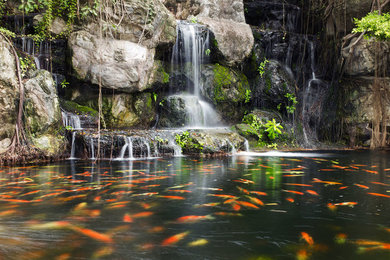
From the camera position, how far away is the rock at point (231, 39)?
1155cm

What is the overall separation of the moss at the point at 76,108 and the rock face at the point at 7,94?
252 cm

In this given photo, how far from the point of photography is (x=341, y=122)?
12.1 meters

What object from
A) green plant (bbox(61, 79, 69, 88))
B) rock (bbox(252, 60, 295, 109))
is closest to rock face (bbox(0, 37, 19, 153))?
green plant (bbox(61, 79, 69, 88))

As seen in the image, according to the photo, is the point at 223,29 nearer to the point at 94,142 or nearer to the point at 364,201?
the point at 94,142

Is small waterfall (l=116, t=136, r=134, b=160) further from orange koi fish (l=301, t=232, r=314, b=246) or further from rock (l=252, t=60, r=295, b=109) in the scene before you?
rock (l=252, t=60, r=295, b=109)

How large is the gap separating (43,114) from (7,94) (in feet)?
2.92

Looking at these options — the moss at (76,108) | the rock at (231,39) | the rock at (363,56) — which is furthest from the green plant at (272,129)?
the moss at (76,108)

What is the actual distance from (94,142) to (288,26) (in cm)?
1135

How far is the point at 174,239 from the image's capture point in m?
2.32

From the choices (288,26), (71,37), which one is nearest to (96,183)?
(71,37)

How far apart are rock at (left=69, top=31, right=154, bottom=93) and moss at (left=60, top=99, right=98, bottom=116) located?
82cm

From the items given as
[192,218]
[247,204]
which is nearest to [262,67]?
[247,204]

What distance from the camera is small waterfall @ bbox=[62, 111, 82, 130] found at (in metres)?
8.23

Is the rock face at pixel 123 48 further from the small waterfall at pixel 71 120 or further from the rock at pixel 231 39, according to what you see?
the rock at pixel 231 39
